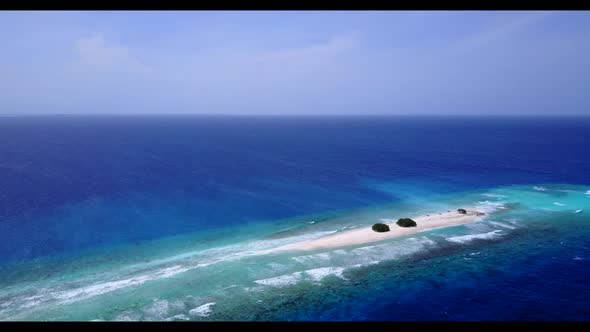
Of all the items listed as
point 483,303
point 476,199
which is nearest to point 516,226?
point 476,199

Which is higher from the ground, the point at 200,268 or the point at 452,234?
the point at 200,268

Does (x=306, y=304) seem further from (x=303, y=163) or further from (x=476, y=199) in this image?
(x=303, y=163)

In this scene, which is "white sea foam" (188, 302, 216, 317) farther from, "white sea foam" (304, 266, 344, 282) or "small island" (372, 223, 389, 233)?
"small island" (372, 223, 389, 233)

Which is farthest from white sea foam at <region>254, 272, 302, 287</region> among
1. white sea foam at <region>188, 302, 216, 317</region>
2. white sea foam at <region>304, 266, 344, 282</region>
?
white sea foam at <region>188, 302, 216, 317</region>

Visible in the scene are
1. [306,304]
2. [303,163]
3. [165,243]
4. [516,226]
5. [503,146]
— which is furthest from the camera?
[503,146]
